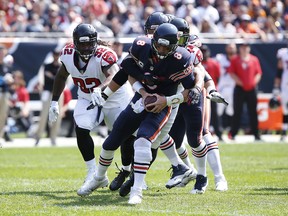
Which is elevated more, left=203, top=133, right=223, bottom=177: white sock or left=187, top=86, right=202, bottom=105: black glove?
left=187, top=86, right=202, bottom=105: black glove

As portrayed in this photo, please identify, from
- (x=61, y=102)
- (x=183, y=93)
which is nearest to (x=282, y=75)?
(x=61, y=102)

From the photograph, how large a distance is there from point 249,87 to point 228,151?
2.57m

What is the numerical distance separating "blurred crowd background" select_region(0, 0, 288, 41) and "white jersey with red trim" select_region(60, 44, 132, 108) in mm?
8330

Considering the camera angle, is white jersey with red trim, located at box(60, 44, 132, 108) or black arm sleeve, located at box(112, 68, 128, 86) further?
white jersey with red trim, located at box(60, 44, 132, 108)

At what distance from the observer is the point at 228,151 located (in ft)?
42.4

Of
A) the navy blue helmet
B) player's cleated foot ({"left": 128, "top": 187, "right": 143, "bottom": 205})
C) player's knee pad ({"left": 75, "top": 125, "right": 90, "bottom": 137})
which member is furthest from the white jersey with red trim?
player's cleated foot ({"left": 128, "top": 187, "right": 143, "bottom": 205})

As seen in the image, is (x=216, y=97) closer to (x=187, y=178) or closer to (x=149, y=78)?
(x=149, y=78)

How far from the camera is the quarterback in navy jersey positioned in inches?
267

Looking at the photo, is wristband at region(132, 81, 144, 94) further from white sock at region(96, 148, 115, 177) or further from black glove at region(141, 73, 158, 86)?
white sock at region(96, 148, 115, 177)

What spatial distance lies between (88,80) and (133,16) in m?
10.2

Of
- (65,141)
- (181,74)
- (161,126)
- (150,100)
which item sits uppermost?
(181,74)

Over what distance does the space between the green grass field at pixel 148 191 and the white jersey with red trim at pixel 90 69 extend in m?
0.94

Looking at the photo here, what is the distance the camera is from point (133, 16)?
58.7 ft

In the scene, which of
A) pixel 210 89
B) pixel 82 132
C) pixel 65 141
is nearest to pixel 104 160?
pixel 82 132
